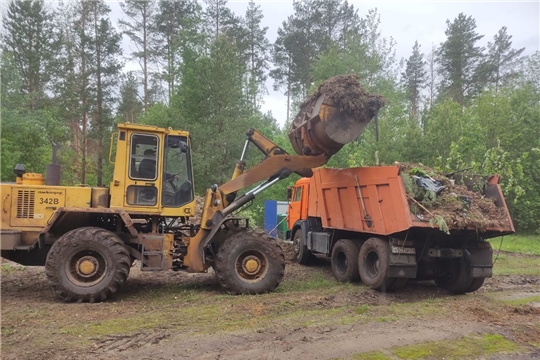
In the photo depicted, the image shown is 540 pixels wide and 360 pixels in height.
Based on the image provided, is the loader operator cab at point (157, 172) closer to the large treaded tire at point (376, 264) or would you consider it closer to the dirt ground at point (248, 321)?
the dirt ground at point (248, 321)

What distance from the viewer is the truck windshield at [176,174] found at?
771cm

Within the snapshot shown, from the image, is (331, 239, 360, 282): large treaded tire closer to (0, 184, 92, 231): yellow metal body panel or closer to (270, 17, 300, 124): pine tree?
(0, 184, 92, 231): yellow metal body panel

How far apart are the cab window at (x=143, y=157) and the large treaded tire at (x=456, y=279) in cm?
594

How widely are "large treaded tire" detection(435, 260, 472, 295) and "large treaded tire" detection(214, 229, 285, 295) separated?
3442 millimetres

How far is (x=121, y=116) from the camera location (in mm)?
25609

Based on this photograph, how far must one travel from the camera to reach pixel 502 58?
107 feet

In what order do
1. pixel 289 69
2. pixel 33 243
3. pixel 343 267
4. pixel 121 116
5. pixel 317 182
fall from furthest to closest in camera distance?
pixel 289 69 < pixel 121 116 < pixel 317 182 < pixel 343 267 < pixel 33 243

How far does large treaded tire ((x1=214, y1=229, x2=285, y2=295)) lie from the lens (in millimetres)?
7555

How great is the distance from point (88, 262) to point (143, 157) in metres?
1.97

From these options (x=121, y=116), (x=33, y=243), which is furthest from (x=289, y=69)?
(x=33, y=243)

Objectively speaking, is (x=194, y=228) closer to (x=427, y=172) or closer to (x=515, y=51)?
(x=427, y=172)

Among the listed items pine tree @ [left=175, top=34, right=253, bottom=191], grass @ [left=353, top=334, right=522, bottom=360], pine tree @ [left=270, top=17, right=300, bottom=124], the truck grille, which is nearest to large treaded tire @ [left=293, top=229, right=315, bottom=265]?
grass @ [left=353, top=334, right=522, bottom=360]

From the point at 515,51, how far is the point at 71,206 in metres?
34.3

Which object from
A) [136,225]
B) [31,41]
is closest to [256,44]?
[31,41]
